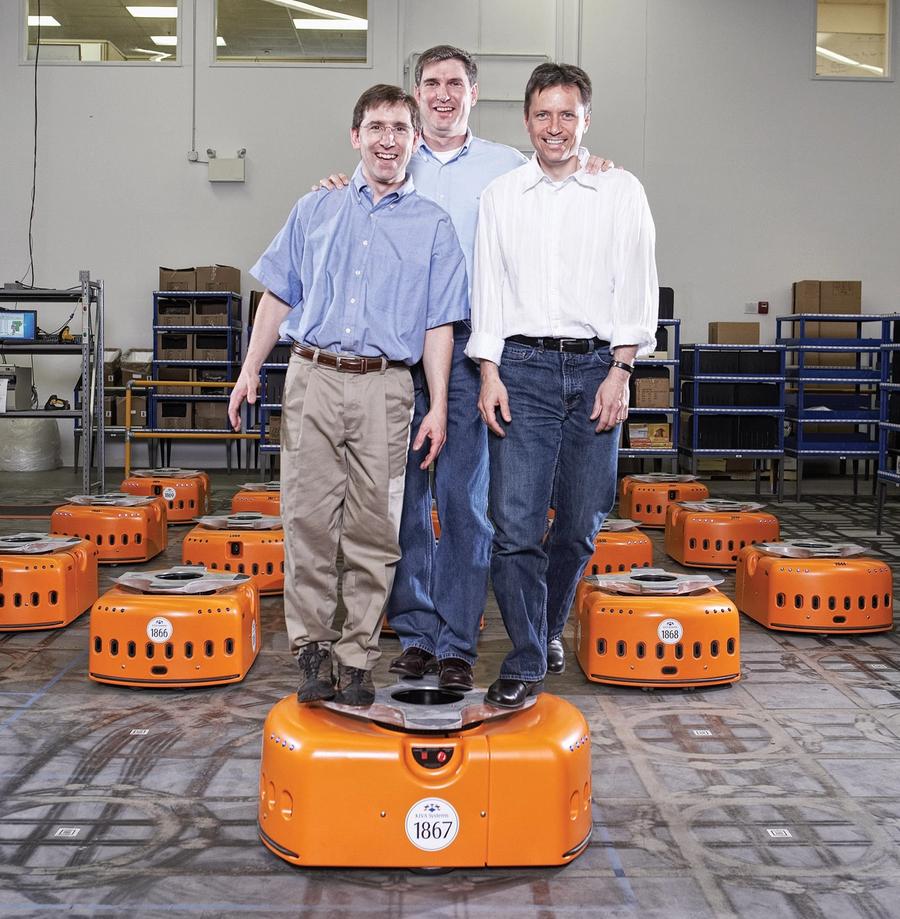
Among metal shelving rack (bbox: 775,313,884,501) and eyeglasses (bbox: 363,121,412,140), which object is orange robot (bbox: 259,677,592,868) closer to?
eyeglasses (bbox: 363,121,412,140)

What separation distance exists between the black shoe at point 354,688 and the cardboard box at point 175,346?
9397 mm

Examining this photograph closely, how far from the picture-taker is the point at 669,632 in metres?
3.60

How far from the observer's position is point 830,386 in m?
11.4

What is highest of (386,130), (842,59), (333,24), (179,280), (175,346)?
(333,24)

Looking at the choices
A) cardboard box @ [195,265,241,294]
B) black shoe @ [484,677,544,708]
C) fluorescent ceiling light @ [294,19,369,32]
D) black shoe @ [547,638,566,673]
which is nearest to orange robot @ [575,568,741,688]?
black shoe @ [547,638,566,673]

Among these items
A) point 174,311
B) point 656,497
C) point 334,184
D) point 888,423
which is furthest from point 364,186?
point 174,311

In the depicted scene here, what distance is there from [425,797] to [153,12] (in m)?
12.2

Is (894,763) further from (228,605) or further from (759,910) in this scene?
(228,605)

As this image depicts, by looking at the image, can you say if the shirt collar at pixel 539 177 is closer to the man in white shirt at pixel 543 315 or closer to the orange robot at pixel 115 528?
the man in white shirt at pixel 543 315

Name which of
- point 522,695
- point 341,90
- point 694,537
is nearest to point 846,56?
point 341,90

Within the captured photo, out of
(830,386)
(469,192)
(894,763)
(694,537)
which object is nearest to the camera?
(894,763)

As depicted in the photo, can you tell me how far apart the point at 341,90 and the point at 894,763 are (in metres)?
11.0

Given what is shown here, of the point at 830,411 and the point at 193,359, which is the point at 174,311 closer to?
the point at 193,359

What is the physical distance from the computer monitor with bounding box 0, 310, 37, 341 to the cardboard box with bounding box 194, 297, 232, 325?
120 inches
